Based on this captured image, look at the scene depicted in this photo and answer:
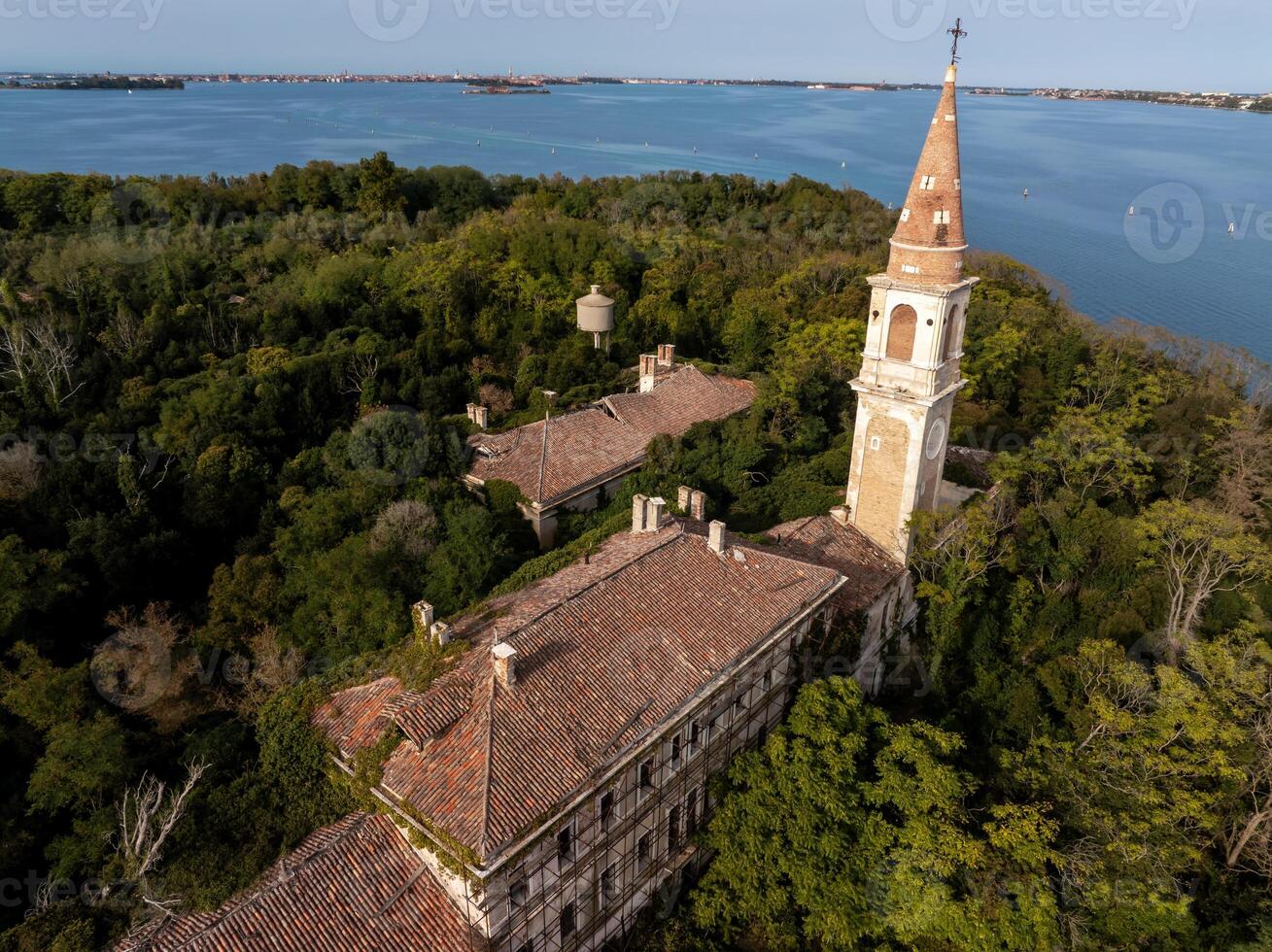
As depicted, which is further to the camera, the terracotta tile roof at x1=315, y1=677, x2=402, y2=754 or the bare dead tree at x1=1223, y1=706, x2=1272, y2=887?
the bare dead tree at x1=1223, y1=706, x2=1272, y2=887

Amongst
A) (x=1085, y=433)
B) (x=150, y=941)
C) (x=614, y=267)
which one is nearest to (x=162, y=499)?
(x=150, y=941)

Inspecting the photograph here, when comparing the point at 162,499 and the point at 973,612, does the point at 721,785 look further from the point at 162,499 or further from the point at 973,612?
the point at 162,499

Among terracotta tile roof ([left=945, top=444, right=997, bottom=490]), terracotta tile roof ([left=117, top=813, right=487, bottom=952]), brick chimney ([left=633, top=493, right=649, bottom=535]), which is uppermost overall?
brick chimney ([left=633, top=493, right=649, bottom=535])

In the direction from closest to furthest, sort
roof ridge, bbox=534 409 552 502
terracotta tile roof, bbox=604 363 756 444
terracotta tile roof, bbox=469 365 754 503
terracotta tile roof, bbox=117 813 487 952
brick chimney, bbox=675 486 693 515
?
1. terracotta tile roof, bbox=117 813 487 952
2. brick chimney, bbox=675 486 693 515
3. roof ridge, bbox=534 409 552 502
4. terracotta tile roof, bbox=469 365 754 503
5. terracotta tile roof, bbox=604 363 756 444

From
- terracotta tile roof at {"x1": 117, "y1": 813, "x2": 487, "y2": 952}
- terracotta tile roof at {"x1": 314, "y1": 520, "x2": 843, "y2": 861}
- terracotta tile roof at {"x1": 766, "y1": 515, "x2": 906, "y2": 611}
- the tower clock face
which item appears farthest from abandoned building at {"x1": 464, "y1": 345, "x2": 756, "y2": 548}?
terracotta tile roof at {"x1": 117, "y1": 813, "x2": 487, "y2": 952}

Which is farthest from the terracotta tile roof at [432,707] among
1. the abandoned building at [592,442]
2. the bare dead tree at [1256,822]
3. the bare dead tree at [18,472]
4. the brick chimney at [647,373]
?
the brick chimney at [647,373]

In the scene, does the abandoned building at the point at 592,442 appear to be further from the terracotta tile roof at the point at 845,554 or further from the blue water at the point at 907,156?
the blue water at the point at 907,156

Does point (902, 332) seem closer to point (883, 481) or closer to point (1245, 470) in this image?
point (883, 481)

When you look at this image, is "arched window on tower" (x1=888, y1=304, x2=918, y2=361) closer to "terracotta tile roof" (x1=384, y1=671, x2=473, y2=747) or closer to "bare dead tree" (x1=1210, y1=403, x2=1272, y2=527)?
"terracotta tile roof" (x1=384, y1=671, x2=473, y2=747)
